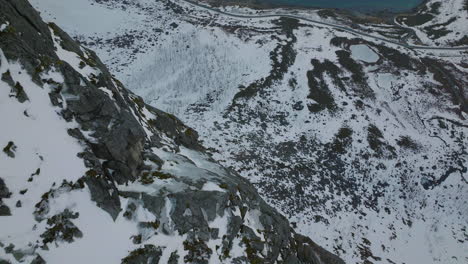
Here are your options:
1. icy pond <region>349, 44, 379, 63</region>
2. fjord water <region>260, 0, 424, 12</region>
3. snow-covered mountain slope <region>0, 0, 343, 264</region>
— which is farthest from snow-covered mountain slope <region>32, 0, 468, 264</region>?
fjord water <region>260, 0, 424, 12</region>

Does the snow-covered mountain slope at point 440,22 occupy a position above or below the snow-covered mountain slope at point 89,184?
below

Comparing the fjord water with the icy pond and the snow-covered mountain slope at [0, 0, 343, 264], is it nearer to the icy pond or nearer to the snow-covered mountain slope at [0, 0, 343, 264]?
the icy pond

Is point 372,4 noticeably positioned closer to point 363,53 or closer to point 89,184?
point 363,53

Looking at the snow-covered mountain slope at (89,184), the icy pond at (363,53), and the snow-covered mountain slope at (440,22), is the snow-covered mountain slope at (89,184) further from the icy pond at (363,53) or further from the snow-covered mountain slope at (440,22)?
the snow-covered mountain slope at (440,22)

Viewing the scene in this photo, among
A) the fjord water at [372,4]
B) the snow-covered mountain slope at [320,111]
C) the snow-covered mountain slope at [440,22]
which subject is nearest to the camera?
the snow-covered mountain slope at [320,111]

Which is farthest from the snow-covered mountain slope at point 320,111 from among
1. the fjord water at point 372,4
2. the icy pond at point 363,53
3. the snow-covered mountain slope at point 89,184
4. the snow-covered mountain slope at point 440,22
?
the fjord water at point 372,4

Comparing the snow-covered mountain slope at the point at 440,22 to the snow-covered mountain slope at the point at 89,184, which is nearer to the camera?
the snow-covered mountain slope at the point at 89,184

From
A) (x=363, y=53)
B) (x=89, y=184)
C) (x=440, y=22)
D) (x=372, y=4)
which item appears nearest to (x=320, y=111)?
(x=363, y=53)
